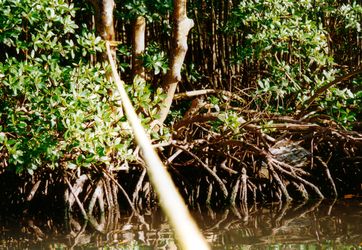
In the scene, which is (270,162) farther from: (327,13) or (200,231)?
(327,13)

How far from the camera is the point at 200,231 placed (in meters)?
3.55

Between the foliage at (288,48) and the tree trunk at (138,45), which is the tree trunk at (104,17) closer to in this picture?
the tree trunk at (138,45)

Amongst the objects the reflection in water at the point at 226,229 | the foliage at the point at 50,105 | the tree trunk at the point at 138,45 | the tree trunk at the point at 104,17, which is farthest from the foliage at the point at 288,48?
the foliage at the point at 50,105

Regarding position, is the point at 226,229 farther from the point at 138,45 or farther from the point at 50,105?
the point at 138,45

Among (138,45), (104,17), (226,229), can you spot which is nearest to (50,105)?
(104,17)

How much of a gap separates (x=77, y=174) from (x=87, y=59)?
3.68 feet

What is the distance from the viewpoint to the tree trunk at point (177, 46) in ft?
15.2

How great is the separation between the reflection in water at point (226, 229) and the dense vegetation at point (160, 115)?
0.38 m

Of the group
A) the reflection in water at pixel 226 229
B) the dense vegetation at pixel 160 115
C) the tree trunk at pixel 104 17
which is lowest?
the reflection in water at pixel 226 229

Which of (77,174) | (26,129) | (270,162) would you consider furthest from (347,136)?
(26,129)

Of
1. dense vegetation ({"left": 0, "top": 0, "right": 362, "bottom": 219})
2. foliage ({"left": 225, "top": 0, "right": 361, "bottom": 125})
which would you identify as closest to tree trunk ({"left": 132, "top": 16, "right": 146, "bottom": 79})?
dense vegetation ({"left": 0, "top": 0, "right": 362, "bottom": 219})

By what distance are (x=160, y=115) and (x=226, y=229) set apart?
1.52 meters

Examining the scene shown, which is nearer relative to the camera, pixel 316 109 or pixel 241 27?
pixel 316 109

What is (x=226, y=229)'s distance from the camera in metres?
3.55
